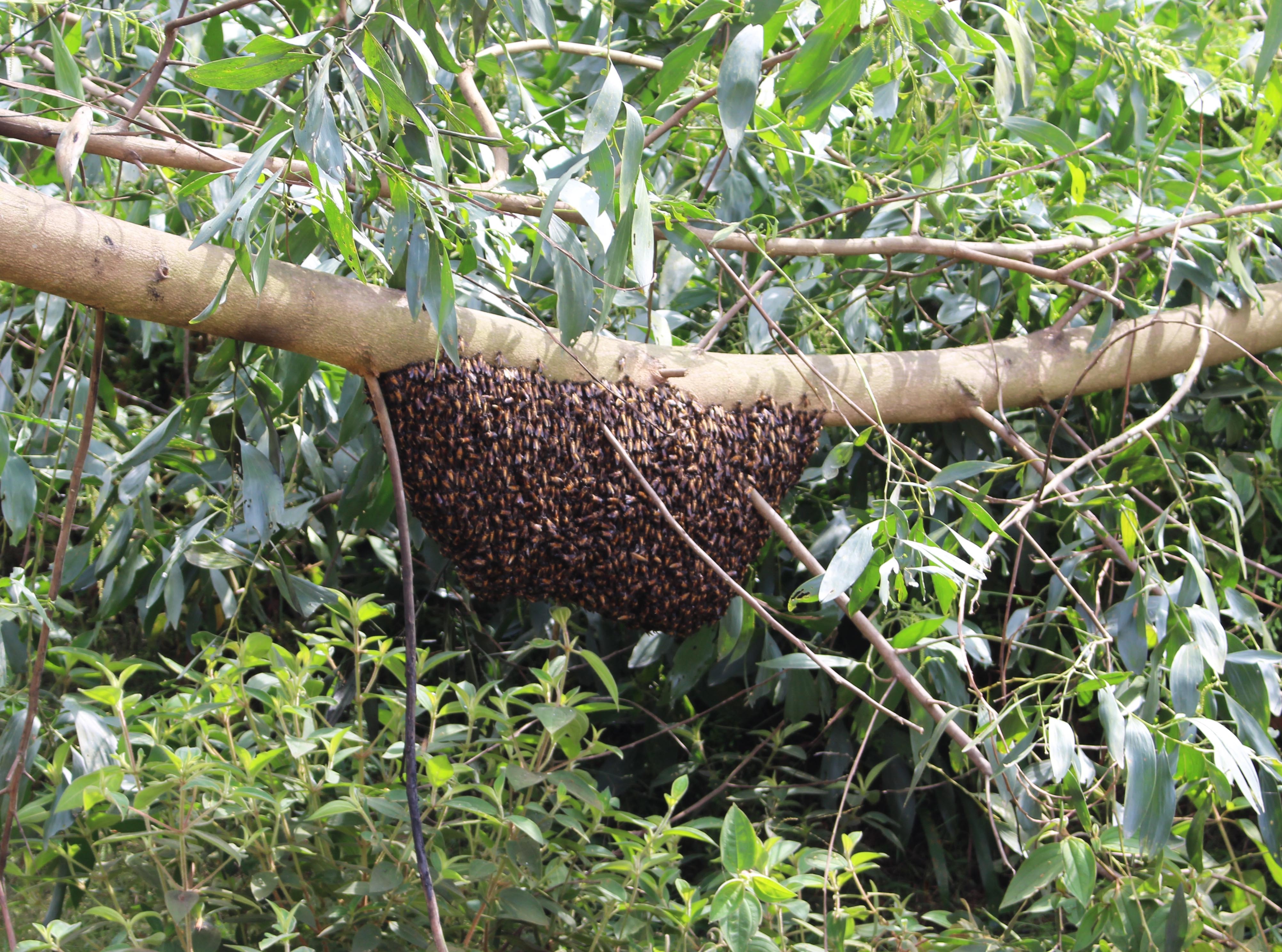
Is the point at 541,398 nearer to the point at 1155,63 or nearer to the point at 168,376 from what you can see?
the point at 1155,63

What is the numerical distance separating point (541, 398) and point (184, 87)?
3.67ft

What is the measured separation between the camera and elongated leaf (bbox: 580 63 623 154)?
3.15ft

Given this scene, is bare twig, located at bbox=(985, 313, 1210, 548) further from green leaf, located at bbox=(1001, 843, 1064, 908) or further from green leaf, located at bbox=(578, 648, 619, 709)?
green leaf, located at bbox=(578, 648, 619, 709)

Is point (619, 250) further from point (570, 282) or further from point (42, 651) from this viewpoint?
point (42, 651)

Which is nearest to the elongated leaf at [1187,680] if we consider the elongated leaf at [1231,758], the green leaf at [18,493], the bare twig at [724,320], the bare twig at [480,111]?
the elongated leaf at [1231,758]

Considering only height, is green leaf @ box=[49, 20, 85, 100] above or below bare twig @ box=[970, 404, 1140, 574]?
above

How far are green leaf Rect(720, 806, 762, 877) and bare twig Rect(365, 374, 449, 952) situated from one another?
0.32m

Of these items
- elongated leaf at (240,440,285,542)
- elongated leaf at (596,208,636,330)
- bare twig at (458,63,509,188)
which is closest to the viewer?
elongated leaf at (596,208,636,330)

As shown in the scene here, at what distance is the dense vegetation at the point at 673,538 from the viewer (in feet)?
3.84

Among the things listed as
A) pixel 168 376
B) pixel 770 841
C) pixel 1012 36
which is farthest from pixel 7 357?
pixel 1012 36

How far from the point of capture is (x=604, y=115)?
97 centimetres

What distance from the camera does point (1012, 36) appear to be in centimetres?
116

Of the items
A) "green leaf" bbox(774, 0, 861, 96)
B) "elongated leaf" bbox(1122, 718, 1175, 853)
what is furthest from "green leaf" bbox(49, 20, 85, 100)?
"elongated leaf" bbox(1122, 718, 1175, 853)

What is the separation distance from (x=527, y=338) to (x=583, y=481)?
21 cm
